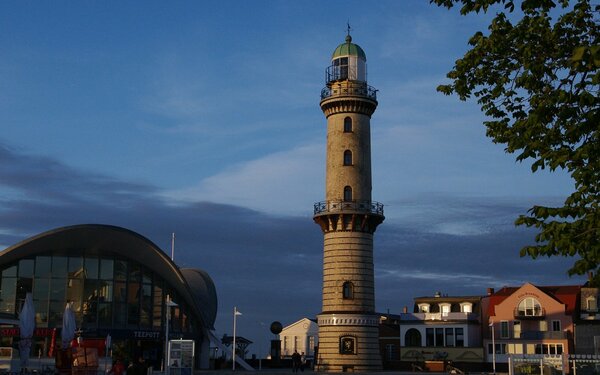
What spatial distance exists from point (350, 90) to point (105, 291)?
77.3 feet

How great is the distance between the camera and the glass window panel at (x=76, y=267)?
58.2m

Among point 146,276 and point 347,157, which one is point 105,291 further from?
point 347,157

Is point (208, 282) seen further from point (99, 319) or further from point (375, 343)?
point (375, 343)

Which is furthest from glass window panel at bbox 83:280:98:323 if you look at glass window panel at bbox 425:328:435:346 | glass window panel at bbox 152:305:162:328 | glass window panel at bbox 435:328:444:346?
glass window panel at bbox 435:328:444:346

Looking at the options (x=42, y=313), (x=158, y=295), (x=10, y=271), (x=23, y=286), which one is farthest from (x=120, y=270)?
(x=10, y=271)

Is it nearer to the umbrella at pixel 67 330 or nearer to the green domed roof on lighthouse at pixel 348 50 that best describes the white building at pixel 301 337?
the green domed roof on lighthouse at pixel 348 50

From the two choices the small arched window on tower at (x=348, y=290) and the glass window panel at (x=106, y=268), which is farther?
the glass window panel at (x=106, y=268)

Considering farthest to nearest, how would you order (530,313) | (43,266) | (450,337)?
(450,337), (530,313), (43,266)

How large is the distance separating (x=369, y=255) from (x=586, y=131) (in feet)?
144

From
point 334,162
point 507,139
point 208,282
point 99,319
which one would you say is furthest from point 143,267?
point 507,139

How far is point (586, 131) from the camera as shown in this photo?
47.9ft

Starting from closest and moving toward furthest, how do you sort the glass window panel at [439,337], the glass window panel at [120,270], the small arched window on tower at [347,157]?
the small arched window on tower at [347,157] < the glass window panel at [120,270] < the glass window panel at [439,337]

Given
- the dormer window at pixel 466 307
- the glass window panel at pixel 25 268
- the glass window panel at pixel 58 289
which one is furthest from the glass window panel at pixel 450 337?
the glass window panel at pixel 25 268

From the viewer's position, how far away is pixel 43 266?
189 feet
